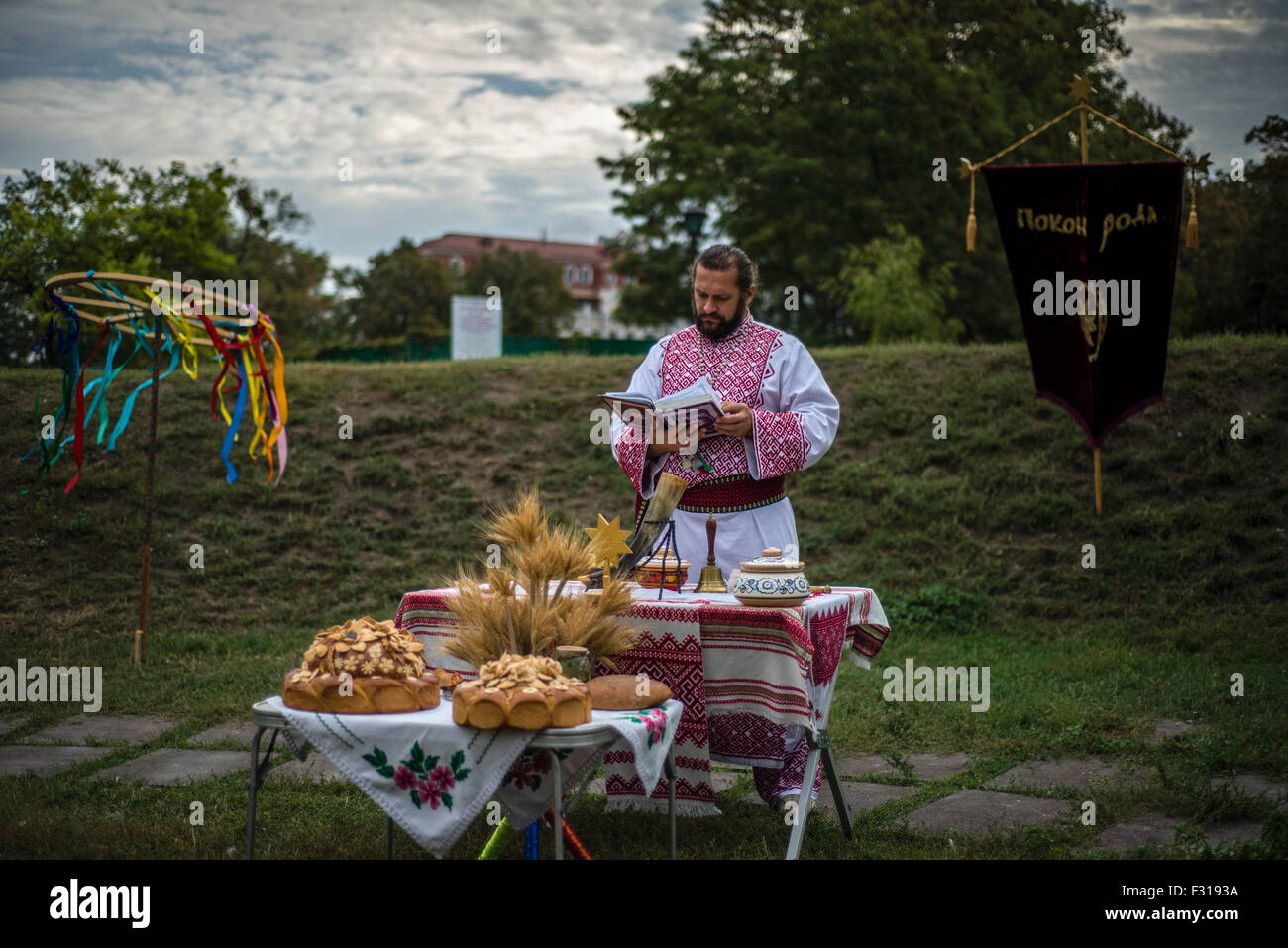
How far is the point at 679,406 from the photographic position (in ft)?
14.8

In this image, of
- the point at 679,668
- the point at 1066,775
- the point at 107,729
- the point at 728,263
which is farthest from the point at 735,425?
the point at 107,729

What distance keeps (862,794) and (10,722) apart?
16.9 ft

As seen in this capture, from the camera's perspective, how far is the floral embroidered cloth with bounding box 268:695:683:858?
336 cm

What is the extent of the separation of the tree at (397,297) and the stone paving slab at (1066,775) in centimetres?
4758

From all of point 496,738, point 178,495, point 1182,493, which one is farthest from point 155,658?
point 1182,493

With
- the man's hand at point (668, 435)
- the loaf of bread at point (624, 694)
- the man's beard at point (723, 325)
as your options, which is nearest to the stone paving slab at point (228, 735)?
the man's hand at point (668, 435)

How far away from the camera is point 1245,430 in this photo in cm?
1141

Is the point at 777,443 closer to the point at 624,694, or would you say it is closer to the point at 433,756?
the point at 624,694

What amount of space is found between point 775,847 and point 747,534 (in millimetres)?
1266

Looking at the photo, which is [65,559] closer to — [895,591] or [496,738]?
[895,591]

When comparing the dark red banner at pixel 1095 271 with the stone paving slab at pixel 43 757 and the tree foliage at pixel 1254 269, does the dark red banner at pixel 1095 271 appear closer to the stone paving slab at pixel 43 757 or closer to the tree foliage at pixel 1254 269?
the tree foliage at pixel 1254 269

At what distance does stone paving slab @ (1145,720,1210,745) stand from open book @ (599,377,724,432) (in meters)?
3.44

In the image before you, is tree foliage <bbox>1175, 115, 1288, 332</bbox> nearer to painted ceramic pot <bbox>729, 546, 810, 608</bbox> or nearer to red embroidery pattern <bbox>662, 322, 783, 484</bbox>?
red embroidery pattern <bbox>662, 322, 783, 484</bbox>

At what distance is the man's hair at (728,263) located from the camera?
197 inches
